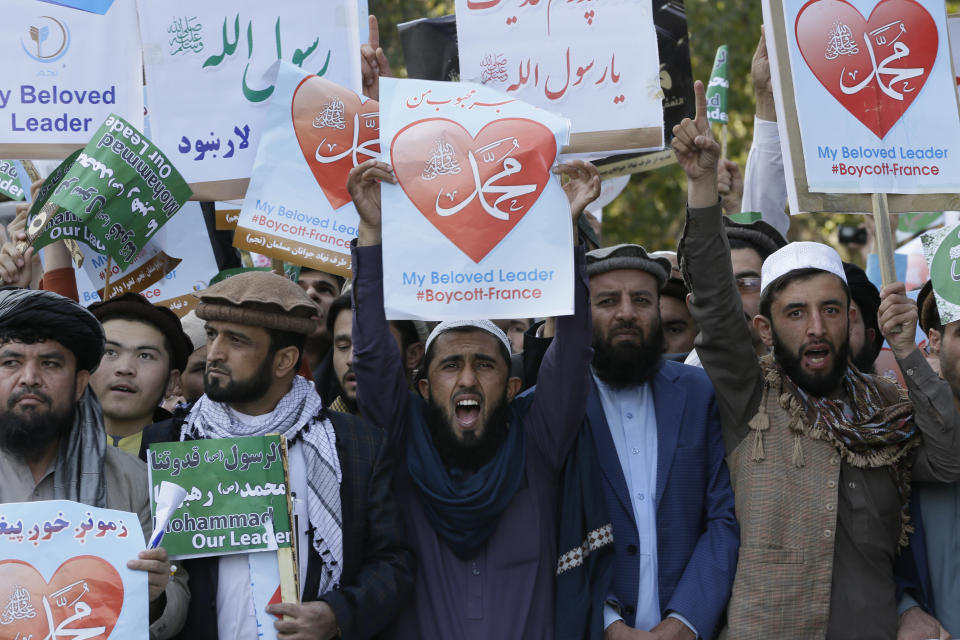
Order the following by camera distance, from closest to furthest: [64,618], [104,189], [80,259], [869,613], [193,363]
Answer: [64,618], [869,613], [104,189], [80,259], [193,363]

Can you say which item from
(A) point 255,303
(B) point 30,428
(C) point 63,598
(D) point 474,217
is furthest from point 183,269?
(C) point 63,598

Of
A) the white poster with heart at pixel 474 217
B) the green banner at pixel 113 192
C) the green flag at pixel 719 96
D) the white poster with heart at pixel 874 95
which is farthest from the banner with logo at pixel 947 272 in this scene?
the green banner at pixel 113 192

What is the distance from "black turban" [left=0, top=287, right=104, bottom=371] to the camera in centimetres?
381

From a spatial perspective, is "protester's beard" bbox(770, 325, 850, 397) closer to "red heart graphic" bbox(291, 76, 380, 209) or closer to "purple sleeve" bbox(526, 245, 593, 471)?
"purple sleeve" bbox(526, 245, 593, 471)

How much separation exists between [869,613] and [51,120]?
3.59 meters

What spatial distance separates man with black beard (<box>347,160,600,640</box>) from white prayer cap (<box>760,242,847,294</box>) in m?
0.75

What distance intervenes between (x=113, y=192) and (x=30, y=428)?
115 centimetres

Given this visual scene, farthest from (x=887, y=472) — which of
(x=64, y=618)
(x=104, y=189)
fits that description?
(x=104, y=189)

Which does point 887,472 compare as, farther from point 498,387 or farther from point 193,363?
point 193,363

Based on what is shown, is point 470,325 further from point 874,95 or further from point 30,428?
point 874,95

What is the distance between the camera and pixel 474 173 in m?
4.13

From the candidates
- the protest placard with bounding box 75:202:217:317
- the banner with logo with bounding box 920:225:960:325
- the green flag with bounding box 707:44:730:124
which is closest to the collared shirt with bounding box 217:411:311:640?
the protest placard with bounding box 75:202:217:317

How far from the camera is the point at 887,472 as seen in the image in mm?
4176

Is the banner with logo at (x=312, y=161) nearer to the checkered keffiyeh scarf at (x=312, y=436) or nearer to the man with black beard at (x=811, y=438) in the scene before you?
the checkered keffiyeh scarf at (x=312, y=436)
